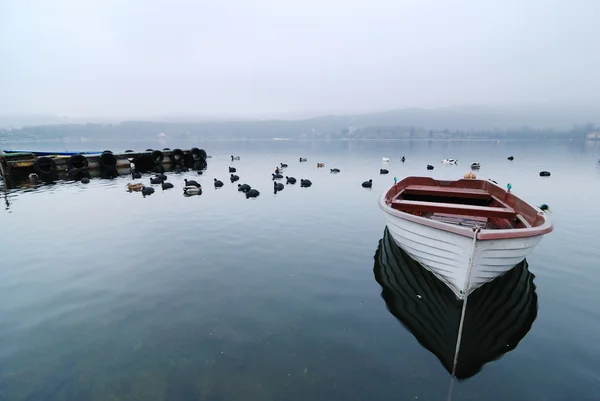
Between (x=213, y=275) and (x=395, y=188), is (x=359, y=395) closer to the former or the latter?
(x=213, y=275)

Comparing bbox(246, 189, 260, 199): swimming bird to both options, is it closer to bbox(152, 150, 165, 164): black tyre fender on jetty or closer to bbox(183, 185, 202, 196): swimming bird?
bbox(183, 185, 202, 196): swimming bird

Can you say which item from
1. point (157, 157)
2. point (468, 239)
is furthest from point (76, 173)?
point (468, 239)

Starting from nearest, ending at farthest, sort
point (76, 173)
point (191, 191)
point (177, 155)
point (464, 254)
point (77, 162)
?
point (464, 254) → point (191, 191) → point (76, 173) → point (77, 162) → point (177, 155)

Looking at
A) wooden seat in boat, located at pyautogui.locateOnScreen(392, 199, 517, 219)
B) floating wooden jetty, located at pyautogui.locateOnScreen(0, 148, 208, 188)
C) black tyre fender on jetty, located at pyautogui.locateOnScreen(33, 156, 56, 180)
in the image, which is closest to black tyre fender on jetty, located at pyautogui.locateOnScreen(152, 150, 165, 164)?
floating wooden jetty, located at pyautogui.locateOnScreen(0, 148, 208, 188)

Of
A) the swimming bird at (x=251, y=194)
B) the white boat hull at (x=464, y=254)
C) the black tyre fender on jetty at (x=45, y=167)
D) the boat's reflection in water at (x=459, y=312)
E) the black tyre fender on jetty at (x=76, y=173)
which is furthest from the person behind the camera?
the black tyre fender on jetty at (x=76, y=173)

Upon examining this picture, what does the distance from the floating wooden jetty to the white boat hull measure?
167ft

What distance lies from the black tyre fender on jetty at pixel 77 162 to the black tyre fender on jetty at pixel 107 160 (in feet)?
6.80

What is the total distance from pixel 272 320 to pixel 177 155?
61785 mm

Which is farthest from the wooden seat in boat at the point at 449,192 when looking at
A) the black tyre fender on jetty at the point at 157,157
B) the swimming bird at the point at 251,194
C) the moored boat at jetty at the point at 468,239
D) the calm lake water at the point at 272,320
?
the black tyre fender on jetty at the point at 157,157

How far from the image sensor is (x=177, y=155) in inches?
2537

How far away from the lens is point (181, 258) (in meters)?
15.4

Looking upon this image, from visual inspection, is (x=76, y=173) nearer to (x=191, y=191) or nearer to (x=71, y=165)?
(x=71, y=165)

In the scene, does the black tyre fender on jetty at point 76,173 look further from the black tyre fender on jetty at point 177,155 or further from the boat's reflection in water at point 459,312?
the boat's reflection in water at point 459,312

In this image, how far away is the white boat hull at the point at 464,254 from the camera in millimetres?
8922
